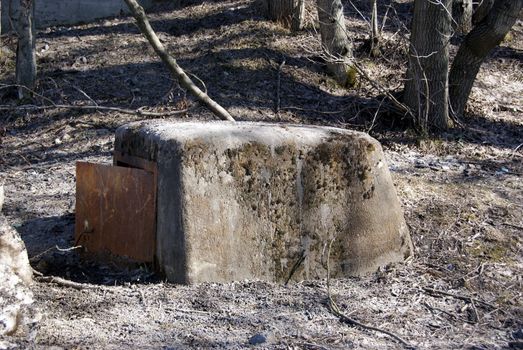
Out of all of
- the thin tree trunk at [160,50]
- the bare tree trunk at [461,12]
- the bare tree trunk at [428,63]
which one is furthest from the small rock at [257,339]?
the bare tree trunk at [461,12]

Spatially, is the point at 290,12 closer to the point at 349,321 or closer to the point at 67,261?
the point at 67,261

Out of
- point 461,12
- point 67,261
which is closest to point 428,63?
point 461,12

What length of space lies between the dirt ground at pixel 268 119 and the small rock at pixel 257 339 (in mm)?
13

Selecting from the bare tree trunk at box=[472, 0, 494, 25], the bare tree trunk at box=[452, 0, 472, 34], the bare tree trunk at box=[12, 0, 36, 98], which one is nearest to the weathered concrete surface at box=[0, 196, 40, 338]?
the bare tree trunk at box=[12, 0, 36, 98]

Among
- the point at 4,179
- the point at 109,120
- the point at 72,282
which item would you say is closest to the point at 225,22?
the point at 109,120

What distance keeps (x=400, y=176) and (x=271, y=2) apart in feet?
14.0

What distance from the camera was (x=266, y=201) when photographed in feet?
16.5

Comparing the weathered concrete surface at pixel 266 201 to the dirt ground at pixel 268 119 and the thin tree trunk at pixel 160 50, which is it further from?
the thin tree trunk at pixel 160 50

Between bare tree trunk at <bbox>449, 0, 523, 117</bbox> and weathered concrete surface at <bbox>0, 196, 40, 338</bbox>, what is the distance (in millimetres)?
5348

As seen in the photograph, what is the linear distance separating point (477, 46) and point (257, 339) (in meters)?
5.10

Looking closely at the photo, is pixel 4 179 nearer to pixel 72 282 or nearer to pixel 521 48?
pixel 72 282

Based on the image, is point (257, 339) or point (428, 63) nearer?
point (257, 339)

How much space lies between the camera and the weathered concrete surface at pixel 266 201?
484 centimetres

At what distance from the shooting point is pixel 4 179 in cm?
737
